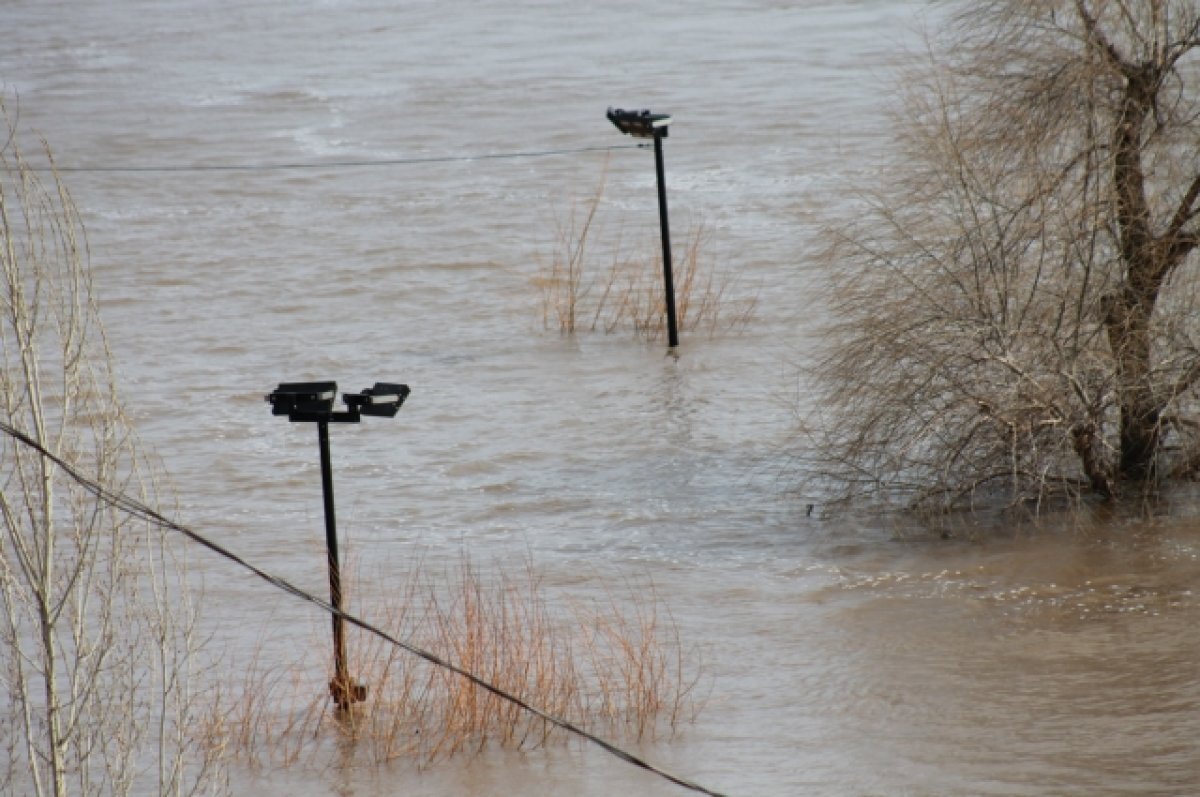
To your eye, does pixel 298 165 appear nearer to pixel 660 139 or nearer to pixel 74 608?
pixel 660 139

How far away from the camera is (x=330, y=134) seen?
107 ft

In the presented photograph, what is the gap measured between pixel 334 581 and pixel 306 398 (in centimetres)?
131

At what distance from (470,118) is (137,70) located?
32.5 feet

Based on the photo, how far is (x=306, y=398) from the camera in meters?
11.0

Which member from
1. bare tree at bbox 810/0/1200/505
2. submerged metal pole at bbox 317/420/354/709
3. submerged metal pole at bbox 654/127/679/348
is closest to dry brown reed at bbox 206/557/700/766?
submerged metal pole at bbox 317/420/354/709

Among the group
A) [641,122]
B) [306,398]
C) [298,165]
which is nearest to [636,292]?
[641,122]

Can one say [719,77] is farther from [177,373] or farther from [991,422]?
[991,422]

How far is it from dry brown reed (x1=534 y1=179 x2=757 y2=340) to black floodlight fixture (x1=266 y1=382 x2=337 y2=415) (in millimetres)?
9837

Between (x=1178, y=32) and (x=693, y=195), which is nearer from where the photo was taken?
(x=1178, y=32)

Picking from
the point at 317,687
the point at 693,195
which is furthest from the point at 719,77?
the point at 317,687

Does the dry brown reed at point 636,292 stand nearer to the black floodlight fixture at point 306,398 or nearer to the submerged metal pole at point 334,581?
the submerged metal pole at point 334,581

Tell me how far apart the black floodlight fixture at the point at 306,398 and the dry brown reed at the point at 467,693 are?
4.81 ft

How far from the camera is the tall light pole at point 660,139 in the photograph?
1914 centimetres

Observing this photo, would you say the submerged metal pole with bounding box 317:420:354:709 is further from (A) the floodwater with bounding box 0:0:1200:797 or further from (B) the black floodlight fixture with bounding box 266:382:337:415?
(A) the floodwater with bounding box 0:0:1200:797
